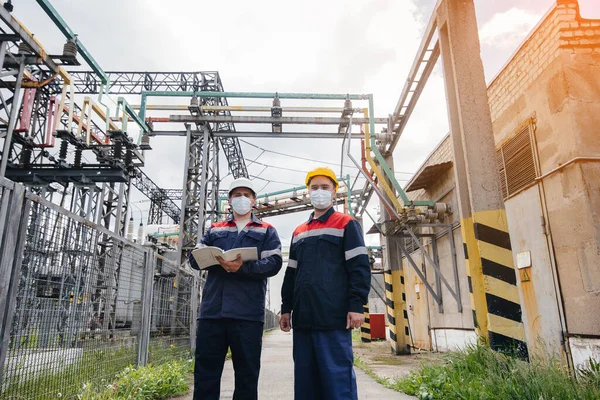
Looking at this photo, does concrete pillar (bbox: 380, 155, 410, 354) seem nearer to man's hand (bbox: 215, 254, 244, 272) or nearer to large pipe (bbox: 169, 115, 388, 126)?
large pipe (bbox: 169, 115, 388, 126)

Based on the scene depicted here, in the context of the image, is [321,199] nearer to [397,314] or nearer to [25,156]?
[397,314]

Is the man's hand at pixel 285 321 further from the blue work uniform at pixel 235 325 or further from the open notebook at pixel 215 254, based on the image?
the open notebook at pixel 215 254

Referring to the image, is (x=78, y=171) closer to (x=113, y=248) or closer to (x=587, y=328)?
(x=113, y=248)

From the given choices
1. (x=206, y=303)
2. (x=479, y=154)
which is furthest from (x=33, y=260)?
(x=479, y=154)

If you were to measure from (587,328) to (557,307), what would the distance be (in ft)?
1.80

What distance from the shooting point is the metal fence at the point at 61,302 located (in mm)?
2623

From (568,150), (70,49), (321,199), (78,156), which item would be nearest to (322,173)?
(321,199)

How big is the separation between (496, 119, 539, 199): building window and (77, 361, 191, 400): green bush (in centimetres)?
507

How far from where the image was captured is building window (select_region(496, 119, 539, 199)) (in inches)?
233

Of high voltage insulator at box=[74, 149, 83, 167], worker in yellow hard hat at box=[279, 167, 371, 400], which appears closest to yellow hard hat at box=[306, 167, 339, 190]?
worker in yellow hard hat at box=[279, 167, 371, 400]

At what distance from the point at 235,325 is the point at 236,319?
0.16ft

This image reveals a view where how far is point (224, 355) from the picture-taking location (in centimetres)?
301

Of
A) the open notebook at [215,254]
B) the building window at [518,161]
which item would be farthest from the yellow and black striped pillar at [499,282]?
the open notebook at [215,254]

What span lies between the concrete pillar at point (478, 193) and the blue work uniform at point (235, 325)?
8.78 feet
